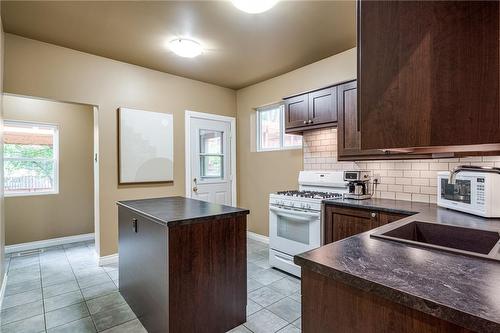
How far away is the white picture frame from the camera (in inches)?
138

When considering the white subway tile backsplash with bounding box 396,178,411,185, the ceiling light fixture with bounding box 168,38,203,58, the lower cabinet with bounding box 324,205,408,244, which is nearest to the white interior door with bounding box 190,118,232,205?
the ceiling light fixture with bounding box 168,38,203,58

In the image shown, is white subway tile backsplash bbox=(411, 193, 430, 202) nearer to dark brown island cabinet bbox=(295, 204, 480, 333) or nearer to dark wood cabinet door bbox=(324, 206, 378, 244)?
dark wood cabinet door bbox=(324, 206, 378, 244)

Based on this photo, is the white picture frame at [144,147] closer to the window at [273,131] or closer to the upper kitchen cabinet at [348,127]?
the window at [273,131]

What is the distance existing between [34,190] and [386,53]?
5.24 m

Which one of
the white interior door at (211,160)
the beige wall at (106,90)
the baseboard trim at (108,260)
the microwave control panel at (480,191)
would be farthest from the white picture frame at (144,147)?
the microwave control panel at (480,191)

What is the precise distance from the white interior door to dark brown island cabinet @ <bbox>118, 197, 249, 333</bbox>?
206 centimetres

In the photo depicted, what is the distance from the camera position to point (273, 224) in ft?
10.7

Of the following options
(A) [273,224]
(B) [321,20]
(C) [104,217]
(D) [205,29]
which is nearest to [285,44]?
(B) [321,20]

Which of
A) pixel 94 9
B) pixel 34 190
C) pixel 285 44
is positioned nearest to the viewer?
pixel 94 9

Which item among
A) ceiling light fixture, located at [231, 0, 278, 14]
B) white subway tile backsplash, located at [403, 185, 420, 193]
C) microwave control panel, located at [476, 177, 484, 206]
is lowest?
white subway tile backsplash, located at [403, 185, 420, 193]

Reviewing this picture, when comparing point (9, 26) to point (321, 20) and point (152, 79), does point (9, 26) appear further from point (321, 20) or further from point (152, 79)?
point (321, 20)

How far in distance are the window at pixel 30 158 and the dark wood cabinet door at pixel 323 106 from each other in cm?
417

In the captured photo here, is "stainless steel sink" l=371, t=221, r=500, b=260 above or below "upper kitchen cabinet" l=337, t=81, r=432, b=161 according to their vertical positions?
below

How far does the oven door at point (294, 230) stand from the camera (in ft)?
9.16
